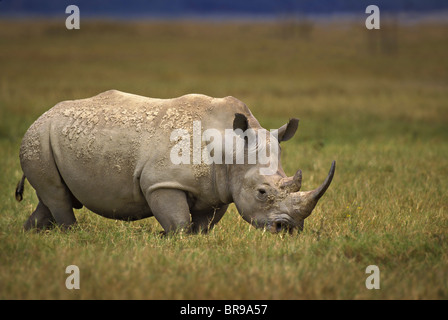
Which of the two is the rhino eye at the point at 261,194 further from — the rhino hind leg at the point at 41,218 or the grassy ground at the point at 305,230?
the rhino hind leg at the point at 41,218

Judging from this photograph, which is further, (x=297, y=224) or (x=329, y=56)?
(x=329, y=56)

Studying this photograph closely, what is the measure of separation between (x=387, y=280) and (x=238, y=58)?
38733 mm

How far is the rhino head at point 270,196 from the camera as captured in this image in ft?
20.1

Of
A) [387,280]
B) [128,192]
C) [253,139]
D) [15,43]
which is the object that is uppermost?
[15,43]

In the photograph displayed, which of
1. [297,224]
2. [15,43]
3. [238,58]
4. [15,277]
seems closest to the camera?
[15,277]

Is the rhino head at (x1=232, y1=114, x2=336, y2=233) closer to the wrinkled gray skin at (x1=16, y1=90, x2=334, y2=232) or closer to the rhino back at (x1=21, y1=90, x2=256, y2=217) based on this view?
the wrinkled gray skin at (x1=16, y1=90, x2=334, y2=232)

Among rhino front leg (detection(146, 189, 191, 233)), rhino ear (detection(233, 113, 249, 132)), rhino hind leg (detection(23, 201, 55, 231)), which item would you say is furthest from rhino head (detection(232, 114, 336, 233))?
rhino hind leg (detection(23, 201, 55, 231))

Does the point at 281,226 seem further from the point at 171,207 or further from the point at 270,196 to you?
the point at 171,207

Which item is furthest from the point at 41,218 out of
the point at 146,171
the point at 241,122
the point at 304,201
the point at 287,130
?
the point at 304,201

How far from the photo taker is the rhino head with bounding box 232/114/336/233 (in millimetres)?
6129

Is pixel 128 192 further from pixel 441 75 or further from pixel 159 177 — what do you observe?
pixel 441 75

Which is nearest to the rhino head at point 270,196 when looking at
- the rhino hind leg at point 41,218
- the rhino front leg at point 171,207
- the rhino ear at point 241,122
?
the rhino ear at point 241,122

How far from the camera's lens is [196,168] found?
6410 millimetres

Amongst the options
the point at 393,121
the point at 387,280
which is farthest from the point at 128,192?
the point at 393,121
